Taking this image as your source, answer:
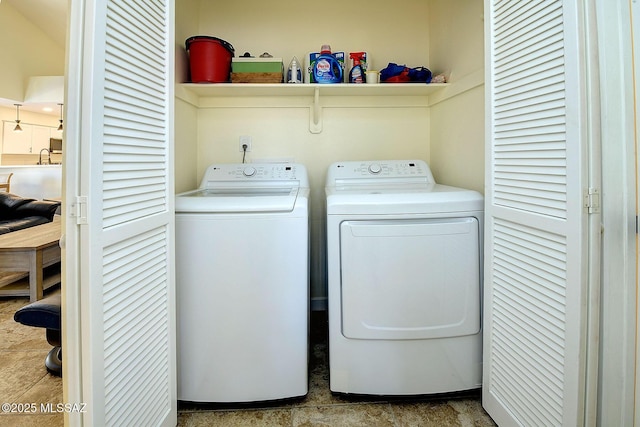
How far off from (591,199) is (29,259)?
3163 millimetres

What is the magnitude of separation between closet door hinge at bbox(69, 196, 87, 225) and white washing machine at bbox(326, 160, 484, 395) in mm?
836

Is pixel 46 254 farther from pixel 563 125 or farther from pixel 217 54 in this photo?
pixel 563 125

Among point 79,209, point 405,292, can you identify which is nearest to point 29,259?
Answer: point 79,209

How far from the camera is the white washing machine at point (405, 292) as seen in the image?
4.46 ft

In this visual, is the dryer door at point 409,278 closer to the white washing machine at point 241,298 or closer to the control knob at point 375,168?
the white washing machine at point 241,298

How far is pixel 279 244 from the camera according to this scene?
1332 mm

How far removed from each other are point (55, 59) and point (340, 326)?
674 cm

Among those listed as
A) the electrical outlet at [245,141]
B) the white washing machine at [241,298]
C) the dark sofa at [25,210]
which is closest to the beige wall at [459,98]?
the white washing machine at [241,298]

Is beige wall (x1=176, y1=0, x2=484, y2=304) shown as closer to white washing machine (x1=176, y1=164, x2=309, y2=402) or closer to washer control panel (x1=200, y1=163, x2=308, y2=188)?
washer control panel (x1=200, y1=163, x2=308, y2=188)

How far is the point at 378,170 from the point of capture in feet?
6.48

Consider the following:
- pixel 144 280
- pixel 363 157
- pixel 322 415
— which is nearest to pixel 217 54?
A: pixel 363 157

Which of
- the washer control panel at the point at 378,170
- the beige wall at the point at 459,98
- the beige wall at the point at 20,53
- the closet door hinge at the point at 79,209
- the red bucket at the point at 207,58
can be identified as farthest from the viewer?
the beige wall at the point at 20,53

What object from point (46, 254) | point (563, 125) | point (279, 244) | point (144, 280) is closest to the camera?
point (563, 125)

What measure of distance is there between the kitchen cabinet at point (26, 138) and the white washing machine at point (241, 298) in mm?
8479
